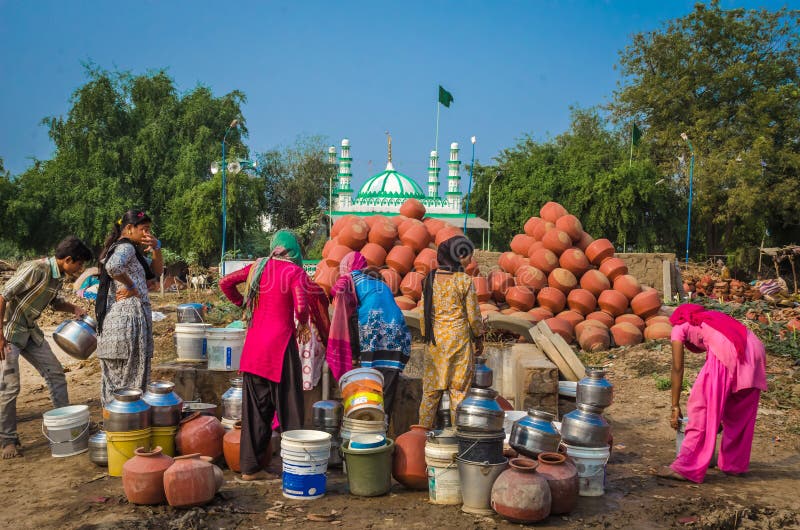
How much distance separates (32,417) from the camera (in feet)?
23.5

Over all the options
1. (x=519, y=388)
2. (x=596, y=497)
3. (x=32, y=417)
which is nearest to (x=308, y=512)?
(x=596, y=497)

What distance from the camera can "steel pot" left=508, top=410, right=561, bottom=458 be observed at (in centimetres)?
470

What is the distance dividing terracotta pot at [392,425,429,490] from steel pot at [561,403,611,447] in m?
1.00

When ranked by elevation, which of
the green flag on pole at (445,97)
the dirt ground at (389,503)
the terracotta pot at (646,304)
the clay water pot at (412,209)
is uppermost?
the green flag on pole at (445,97)

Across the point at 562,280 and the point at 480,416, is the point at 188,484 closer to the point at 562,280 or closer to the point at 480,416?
the point at 480,416

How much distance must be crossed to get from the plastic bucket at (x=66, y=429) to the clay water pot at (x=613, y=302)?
8.16 m

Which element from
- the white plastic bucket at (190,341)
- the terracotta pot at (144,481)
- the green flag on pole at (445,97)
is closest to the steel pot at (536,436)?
the terracotta pot at (144,481)

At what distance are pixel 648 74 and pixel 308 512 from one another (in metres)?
32.9

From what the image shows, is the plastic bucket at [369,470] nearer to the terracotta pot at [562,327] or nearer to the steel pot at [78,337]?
the steel pot at [78,337]

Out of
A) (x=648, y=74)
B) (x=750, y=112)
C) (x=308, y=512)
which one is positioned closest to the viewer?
(x=308, y=512)

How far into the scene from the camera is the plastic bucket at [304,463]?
448 cm

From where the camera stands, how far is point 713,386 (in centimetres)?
520

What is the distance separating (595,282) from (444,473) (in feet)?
24.6

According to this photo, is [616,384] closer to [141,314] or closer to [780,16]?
[141,314]
